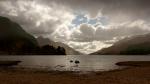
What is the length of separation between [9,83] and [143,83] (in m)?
17.0

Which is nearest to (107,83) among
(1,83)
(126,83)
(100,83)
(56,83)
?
(100,83)

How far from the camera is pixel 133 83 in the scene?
2609 centimetres

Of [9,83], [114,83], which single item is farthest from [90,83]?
[9,83]

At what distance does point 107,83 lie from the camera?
85.1 ft

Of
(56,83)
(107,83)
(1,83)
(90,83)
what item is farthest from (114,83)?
(1,83)

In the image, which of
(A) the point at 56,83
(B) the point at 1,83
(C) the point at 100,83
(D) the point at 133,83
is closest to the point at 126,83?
(D) the point at 133,83

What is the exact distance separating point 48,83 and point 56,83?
3.37ft

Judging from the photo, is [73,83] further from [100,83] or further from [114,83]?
[114,83]

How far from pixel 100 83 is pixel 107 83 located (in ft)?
2.91

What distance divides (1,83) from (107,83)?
44.0ft

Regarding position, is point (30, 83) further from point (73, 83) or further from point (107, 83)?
point (107, 83)

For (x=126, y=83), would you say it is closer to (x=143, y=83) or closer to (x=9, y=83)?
(x=143, y=83)

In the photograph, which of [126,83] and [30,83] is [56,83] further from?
[126,83]

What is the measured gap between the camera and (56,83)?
2622 cm
